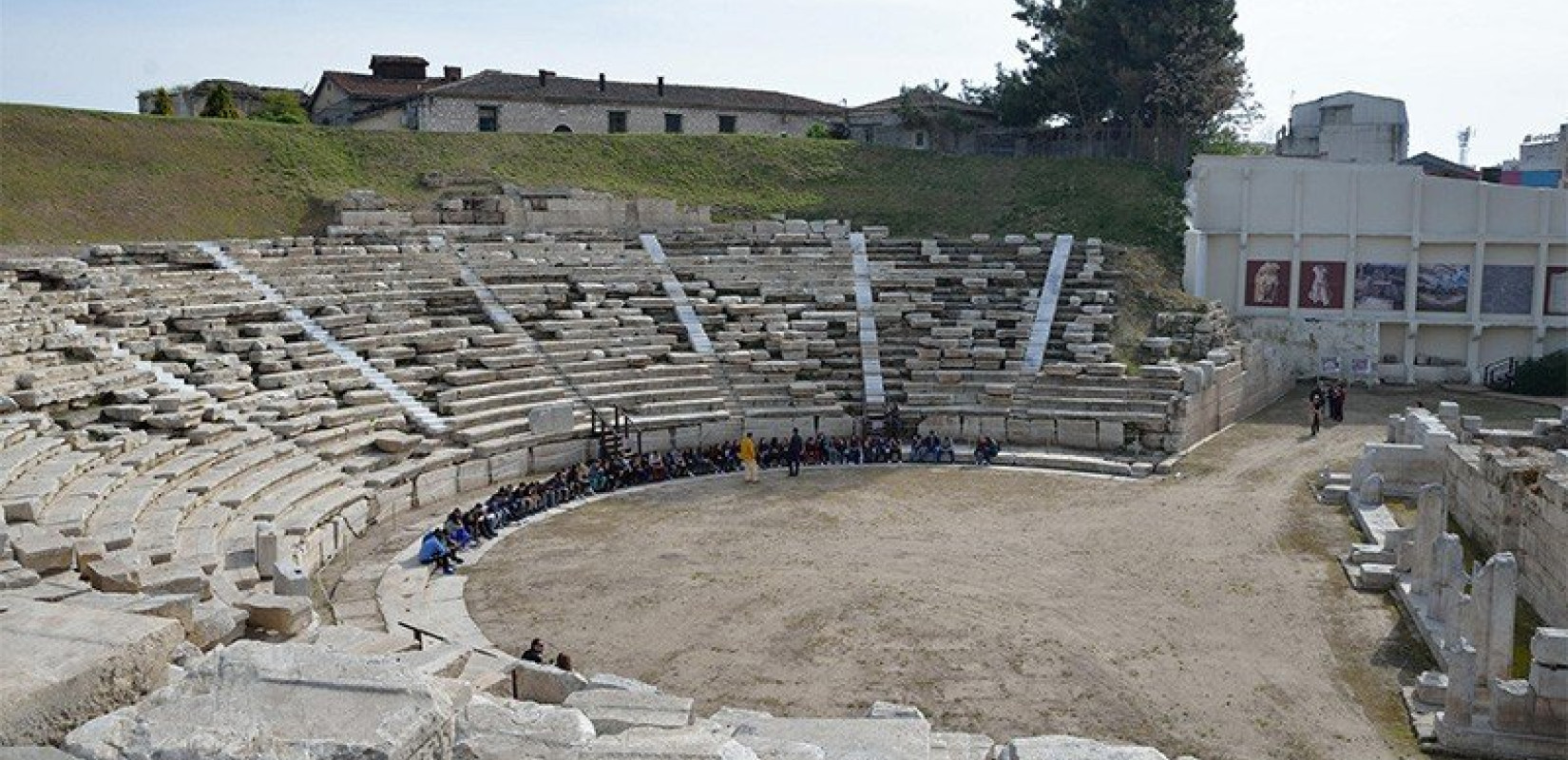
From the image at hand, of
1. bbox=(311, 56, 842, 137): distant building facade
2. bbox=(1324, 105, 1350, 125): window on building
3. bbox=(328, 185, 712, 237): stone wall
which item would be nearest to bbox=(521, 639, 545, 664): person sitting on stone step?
bbox=(328, 185, 712, 237): stone wall

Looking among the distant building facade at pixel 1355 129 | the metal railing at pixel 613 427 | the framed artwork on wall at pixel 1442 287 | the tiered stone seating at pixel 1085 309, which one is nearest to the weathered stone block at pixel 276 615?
the metal railing at pixel 613 427

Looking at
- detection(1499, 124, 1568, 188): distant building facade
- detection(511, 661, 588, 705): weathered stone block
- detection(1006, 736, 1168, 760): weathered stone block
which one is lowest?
detection(511, 661, 588, 705): weathered stone block

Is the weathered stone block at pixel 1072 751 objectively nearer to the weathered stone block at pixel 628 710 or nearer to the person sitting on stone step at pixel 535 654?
the weathered stone block at pixel 628 710

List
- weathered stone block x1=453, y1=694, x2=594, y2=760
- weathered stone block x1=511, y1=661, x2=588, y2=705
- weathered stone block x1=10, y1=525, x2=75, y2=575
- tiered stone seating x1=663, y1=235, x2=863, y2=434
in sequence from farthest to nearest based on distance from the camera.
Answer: tiered stone seating x1=663, y1=235, x2=863, y2=434, weathered stone block x1=10, y1=525, x2=75, y2=575, weathered stone block x1=511, y1=661, x2=588, y2=705, weathered stone block x1=453, y1=694, x2=594, y2=760

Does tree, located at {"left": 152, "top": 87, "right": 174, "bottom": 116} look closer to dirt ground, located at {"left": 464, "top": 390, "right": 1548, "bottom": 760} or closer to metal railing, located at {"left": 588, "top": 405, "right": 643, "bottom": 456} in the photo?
metal railing, located at {"left": 588, "top": 405, "right": 643, "bottom": 456}

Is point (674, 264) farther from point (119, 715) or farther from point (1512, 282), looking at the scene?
point (119, 715)

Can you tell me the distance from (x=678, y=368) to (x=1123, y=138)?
20.9m

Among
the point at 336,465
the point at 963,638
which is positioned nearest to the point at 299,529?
the point at 336,465

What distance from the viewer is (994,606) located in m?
16.9

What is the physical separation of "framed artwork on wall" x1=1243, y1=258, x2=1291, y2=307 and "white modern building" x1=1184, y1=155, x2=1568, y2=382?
3cm

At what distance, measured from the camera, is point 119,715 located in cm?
609

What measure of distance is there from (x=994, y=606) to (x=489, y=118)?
107 ft

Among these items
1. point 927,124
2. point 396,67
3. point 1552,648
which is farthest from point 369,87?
point 1552,648

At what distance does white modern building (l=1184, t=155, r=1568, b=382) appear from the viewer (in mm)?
33250
